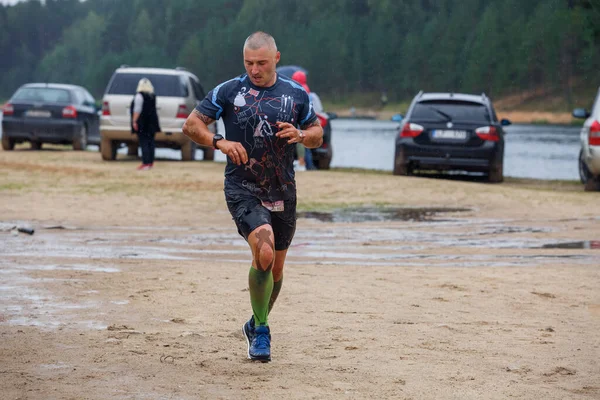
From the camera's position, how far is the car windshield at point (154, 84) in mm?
24766

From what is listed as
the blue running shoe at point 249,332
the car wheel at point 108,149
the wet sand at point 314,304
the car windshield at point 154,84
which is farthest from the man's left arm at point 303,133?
the car wheel at point 108,149

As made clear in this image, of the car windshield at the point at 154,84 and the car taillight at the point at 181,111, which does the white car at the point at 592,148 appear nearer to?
the car taillight at the point at 181,111

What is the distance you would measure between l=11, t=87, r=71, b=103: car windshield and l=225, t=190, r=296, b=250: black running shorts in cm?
2356

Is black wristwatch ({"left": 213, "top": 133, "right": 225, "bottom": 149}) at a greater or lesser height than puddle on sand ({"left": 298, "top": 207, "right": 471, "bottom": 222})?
greater

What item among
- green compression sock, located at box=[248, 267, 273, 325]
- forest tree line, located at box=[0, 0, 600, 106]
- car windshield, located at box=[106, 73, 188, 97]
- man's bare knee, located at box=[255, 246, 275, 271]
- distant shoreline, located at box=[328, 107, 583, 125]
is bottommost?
distant shoreline, located at box=[328, 107, 583, 125]

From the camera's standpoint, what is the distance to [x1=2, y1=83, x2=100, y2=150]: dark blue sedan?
28.5 meters

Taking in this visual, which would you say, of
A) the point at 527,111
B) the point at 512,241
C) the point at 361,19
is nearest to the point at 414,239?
the point at 512,241

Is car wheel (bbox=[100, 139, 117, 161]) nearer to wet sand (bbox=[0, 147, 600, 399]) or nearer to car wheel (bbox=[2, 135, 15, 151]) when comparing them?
car wheel (bbox=[2, 135, 15, 151])

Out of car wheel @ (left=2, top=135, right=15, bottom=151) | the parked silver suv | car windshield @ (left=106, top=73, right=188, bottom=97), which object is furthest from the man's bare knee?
car wheel @ (left=2, top=135, right=15, bottom=151)

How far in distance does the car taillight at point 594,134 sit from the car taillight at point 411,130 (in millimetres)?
3298

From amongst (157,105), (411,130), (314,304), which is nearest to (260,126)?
(314,304)

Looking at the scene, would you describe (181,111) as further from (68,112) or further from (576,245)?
(576,245)

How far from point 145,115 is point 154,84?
2.94m

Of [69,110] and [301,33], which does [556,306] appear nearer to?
[69,110]
